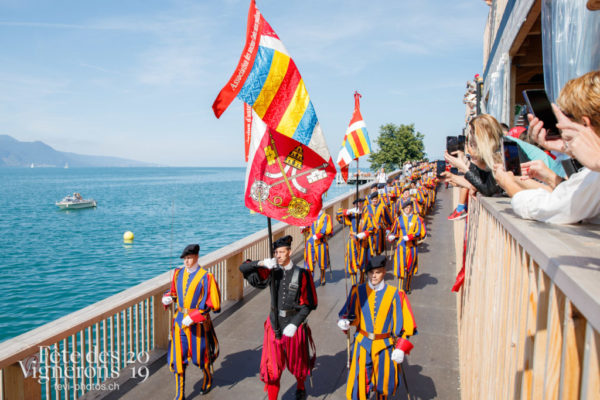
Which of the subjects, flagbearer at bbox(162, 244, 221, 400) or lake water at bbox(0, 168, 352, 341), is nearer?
flagbearer at bbox(162, 244, 221, 400)

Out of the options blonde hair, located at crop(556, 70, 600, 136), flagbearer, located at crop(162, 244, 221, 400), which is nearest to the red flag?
flagbearer, located at crop(162, 244, 221, 400)

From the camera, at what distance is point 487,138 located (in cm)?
304

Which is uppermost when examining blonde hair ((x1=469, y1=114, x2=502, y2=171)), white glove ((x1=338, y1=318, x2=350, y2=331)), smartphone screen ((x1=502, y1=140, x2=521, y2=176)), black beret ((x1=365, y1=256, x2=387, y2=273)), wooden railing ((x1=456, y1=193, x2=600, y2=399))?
blonde hair ((x1=469, y1=114, x2=502, y2=171))

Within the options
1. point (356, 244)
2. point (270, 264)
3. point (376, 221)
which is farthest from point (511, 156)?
point (376, 221)

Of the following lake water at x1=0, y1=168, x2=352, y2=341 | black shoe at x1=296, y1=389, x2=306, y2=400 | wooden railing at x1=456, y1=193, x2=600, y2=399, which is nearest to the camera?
wooden railing at x1=456, y1=193, x2=600, y2=399

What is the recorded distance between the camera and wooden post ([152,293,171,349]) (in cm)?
616

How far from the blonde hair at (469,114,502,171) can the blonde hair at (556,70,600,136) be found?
4.82 ft

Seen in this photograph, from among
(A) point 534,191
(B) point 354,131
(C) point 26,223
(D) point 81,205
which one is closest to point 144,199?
(D) point 81,205

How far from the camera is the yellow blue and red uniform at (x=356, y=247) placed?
9656 millimetres

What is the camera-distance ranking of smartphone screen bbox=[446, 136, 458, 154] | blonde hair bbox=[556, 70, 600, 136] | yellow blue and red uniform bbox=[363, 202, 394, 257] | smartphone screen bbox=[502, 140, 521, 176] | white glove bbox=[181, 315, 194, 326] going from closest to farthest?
blonde hair bbox=[556, 70, 600, 136]
smartphone screen bbox=[502, 140, 521, 176]
smartphone screen bbox=[446, 136, 458, 154]
white glove bbox=[181, 315, 194, 326]
yellow blue and red uniform bbox=[363, 202, 394, 257]

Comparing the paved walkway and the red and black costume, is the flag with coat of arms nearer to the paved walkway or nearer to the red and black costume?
the red and black costume

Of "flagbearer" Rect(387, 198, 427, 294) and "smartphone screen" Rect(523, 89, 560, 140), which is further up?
"smartphone screen" Rect(523, 89, 560, 140)

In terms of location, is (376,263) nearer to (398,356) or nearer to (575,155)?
(398,356)

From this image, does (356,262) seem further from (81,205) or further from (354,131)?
(81,205)
